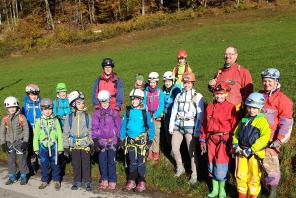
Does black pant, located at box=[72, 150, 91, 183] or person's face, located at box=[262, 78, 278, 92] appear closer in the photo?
person's face, located at box=[262, 78, 278, 92]

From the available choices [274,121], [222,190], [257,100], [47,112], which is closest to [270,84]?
[257,100]

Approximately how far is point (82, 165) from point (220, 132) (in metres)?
3.02

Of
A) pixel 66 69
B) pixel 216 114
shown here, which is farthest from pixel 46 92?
pixel 216 114

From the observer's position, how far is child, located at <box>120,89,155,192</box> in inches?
284

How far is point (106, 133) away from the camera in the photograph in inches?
286

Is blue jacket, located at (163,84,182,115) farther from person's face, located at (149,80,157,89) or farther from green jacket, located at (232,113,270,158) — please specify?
green jacket, located at (232,113,270,158)

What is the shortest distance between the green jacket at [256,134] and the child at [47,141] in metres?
3.91

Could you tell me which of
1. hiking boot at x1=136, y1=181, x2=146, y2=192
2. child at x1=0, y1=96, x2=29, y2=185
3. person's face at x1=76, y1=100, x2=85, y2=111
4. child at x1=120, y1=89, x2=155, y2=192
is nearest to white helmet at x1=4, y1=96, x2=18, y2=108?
child at x1=0, y1=96, x2=29, y2=185

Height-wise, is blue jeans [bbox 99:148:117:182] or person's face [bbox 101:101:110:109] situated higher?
person's face [bbox 101:101:110:109]

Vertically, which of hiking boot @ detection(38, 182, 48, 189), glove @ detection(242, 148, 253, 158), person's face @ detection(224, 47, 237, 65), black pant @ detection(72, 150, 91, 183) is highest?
person's face @ detection(224, 47, 237, 65)

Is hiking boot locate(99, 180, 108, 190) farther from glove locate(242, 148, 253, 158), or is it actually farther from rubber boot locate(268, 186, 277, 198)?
rubber boot locate(268, 186, 277, 198)

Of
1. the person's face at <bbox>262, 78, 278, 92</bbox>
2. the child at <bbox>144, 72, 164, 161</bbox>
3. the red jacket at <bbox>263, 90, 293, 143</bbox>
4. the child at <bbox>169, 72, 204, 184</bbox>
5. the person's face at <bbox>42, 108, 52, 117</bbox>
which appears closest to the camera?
the red jacket at <bbox>263, 90, 293, 143</bbox>

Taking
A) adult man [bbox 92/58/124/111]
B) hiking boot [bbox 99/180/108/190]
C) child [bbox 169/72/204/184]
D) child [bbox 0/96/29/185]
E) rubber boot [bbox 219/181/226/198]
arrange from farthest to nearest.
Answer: adult man [bbox 92/58/124/111] → child [bbox 0/96/29/185] → hiking boot [bbox 99/180/108/190] → child [bbox 169/72/204/184] → rubber boot [bbox 219/181/226/198]

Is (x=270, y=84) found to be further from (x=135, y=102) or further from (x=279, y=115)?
(x=135, y=102)
